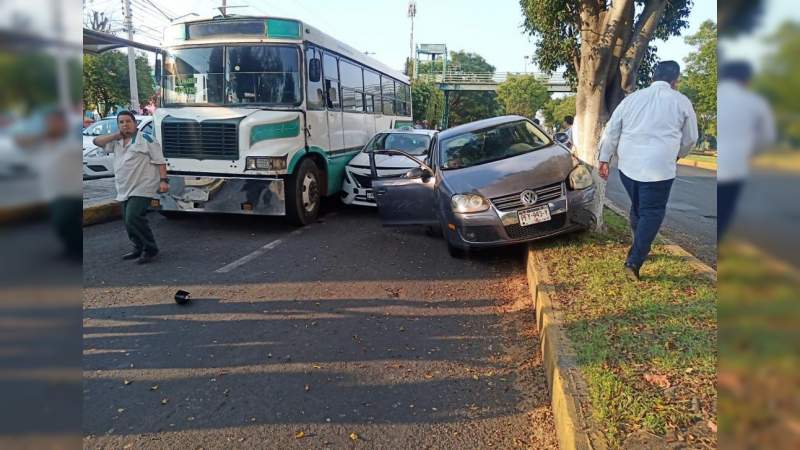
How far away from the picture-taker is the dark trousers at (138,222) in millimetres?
6125

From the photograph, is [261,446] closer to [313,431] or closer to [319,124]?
[313,431]

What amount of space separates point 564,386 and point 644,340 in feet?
2.91

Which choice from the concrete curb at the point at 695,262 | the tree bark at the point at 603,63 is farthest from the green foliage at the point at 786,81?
the tree bark at the point at 603,63

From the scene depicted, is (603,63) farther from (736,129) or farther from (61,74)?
(61,74)

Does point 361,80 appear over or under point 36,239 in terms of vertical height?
over

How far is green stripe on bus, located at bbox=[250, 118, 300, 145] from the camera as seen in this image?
7.39m

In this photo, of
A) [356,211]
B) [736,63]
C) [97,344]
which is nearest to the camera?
[736,63]

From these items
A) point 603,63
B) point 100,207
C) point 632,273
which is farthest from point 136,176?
Answer: point 603,63

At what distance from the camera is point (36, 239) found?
0.76 meters

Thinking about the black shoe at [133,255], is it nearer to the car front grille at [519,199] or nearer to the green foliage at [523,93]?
the car front grille at [519,199]

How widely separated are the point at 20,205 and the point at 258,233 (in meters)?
7.41

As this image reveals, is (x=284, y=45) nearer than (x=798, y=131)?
No

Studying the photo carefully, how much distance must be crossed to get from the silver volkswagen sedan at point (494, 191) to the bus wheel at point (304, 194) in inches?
59.2

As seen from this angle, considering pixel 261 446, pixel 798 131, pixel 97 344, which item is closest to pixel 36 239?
pixel 798 131
